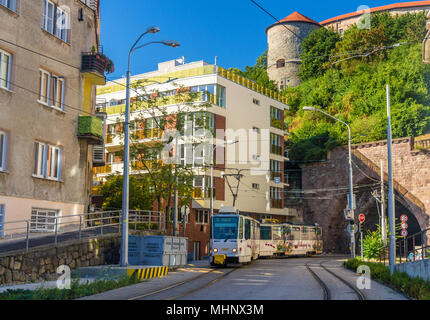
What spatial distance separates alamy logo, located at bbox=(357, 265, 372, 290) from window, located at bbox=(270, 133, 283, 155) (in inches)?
1261

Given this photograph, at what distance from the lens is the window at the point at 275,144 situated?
5584 cm

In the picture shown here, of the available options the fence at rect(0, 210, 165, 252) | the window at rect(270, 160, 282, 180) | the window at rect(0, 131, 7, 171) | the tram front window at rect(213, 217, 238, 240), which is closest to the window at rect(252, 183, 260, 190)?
the window at rect(270, 160, 282, 180)

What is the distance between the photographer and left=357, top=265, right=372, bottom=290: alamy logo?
57.6 feet

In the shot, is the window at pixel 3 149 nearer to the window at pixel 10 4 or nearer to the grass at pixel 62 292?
the window at pixel 10 4

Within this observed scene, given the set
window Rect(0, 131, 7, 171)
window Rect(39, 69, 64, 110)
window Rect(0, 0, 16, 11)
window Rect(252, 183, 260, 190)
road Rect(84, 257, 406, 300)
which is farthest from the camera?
window Rect(252, 183, 260, 190)

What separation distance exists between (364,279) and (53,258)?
11.8 meters

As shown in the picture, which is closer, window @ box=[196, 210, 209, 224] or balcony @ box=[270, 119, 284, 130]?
window @ box=[196, 210, 209, 224]

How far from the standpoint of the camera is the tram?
1097 inches

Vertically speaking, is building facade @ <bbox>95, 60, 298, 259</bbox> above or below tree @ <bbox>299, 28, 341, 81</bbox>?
below

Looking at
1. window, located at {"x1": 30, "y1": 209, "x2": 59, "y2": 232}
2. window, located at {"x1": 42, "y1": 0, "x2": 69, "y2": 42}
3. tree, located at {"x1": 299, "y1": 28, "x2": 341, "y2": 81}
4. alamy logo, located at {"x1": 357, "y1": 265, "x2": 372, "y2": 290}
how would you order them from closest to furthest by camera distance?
alamy logo, located at {"x1": 357, "y1": 265, "x2": 372, "y2": 290}
window, located at {"x1": 30, "y1": 209, "x2": 59, "y2": 232}
window, located at {"x1": 42, "y1": 0, "x2": 69, "y2": 42}
tree, located at {"x1": 299, "y1": 28, "x2": 341, "y2": 81}

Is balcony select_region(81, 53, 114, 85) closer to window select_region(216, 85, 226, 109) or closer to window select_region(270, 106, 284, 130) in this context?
window select_region(216, 85, 226, 109)

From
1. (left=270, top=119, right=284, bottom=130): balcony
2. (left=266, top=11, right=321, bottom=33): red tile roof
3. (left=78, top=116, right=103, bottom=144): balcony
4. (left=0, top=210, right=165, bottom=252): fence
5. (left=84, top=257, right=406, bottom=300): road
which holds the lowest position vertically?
(left=84, top=257, right=406, bottom=300): road

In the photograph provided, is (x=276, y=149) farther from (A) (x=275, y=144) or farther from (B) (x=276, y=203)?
(B) (x=276, y=203)
